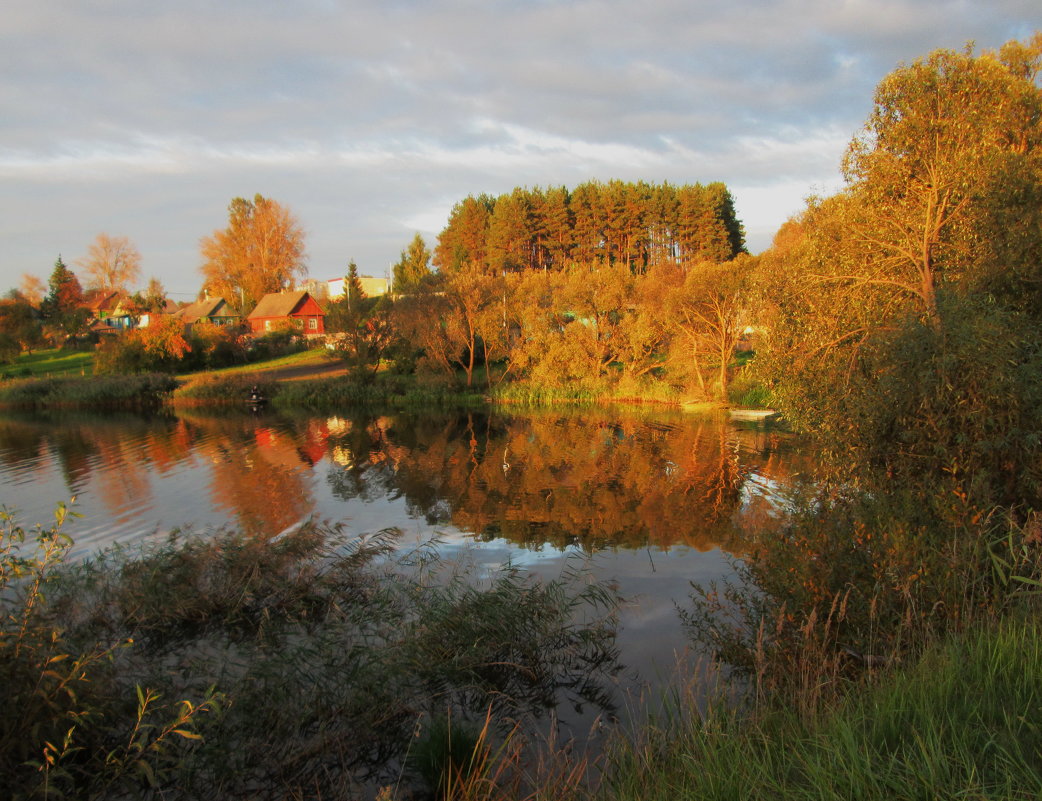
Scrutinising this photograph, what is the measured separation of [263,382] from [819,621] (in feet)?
157

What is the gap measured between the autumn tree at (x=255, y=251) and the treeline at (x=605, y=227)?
28.6 m

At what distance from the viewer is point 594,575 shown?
475 inches

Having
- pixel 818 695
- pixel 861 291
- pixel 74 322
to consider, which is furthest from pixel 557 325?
pixel 74 322

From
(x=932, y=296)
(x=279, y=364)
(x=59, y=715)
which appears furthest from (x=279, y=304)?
(x=59, y=715)

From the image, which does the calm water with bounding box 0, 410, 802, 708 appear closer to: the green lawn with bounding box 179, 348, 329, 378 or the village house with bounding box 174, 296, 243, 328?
the green lawn with bounding box 179, 348, 329, 378

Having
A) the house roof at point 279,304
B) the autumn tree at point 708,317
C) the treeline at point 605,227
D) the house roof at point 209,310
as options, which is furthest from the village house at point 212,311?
the autumn tree at point 708,317

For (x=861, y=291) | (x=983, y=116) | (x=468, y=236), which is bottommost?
(x=861, y=291)

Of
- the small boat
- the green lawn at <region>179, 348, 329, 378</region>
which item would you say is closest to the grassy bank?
the small boat

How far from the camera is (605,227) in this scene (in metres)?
72.7

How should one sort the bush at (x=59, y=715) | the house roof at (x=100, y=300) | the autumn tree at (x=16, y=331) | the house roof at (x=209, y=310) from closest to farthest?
the bush at (x=59, y=715) < the autumn tree at (x=16, y=331) < the house roof at (x=100, y=300) < the house roof at (x=209, y=310)

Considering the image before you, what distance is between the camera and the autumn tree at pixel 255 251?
3479 inches

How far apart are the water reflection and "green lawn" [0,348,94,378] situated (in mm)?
25665

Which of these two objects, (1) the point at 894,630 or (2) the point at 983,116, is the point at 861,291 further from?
(1) the point at 894,630

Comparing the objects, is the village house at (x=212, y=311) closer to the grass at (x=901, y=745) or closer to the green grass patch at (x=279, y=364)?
the green grass patch at (x=279, y=364)
